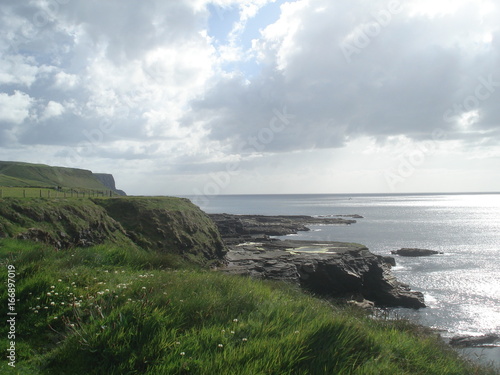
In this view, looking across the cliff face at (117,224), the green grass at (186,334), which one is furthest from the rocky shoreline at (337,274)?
the green grass at (186,334)

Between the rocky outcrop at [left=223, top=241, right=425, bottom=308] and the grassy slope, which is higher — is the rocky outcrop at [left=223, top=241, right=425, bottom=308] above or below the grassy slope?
below

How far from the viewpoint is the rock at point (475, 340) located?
2719 cm

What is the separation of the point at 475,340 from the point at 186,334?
2970cm

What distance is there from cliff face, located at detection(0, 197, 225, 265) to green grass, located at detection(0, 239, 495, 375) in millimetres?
19265

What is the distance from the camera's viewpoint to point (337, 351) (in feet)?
19.0

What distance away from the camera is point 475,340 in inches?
1104

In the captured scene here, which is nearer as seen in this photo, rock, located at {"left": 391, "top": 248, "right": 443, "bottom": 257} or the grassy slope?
rock, located at {"left": 391, "top": 248, "right": 443, "bottom": 257}

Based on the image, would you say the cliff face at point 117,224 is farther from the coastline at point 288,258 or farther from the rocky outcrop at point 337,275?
the rocky outcrop at point 337,275

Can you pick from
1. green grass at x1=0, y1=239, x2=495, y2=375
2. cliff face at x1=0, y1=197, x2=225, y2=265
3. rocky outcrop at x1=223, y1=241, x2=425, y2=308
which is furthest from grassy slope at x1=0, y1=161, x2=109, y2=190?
green grass at x1=0, y1=239, x2=495, y2=375

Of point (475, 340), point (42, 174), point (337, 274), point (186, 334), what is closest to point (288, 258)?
point (337, 274)

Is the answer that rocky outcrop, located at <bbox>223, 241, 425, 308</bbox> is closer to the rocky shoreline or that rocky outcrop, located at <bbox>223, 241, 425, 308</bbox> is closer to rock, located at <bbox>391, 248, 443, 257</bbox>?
the rocky shoreline

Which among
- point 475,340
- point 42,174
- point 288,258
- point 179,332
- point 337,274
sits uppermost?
point 42,174

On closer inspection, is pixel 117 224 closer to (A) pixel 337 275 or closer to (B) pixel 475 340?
(A) pixel 337 275

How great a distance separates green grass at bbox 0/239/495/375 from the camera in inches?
205
